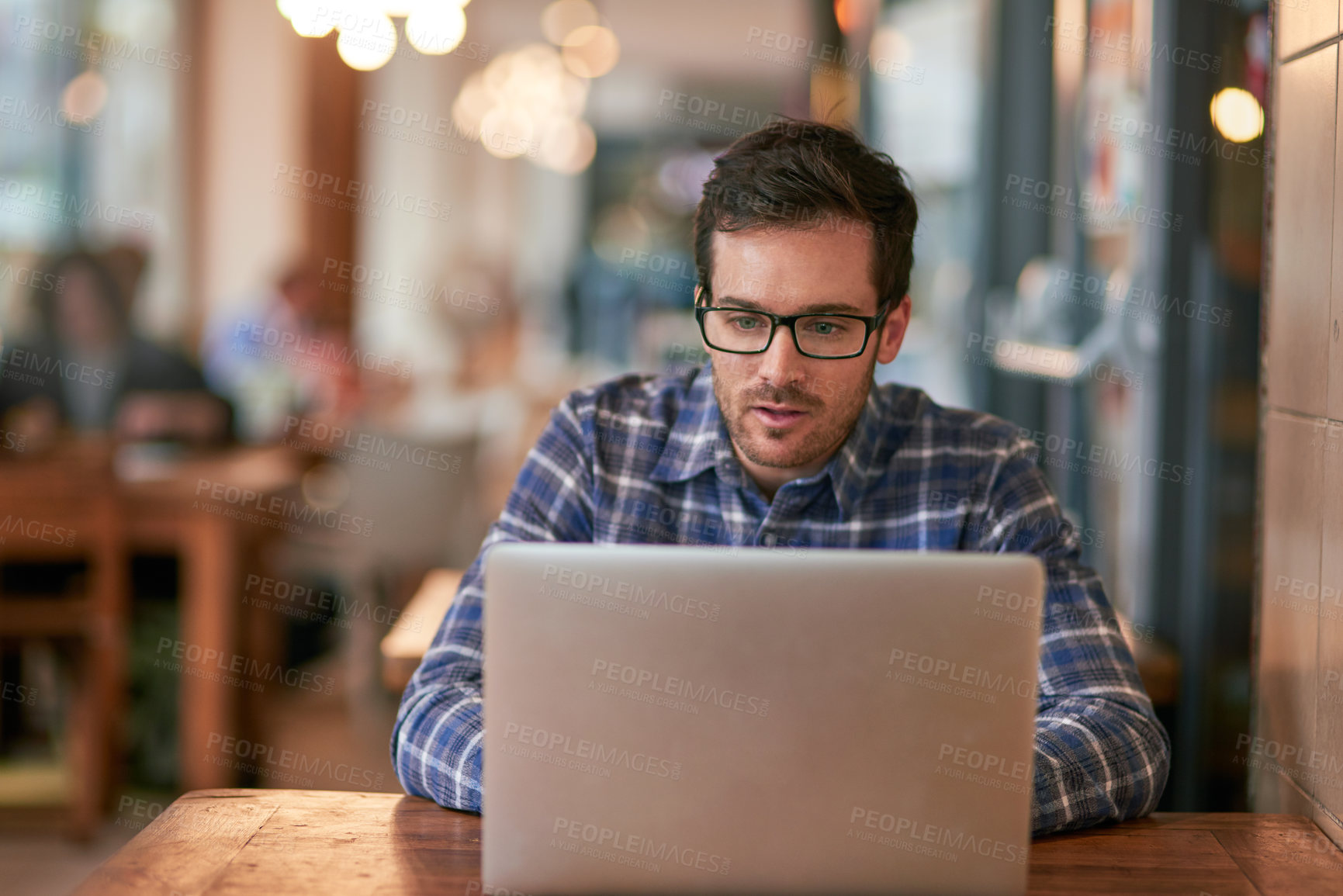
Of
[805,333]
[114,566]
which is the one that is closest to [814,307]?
[805,333]

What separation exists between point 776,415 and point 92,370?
128 inches

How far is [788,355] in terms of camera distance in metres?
1.31

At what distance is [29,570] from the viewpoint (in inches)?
122

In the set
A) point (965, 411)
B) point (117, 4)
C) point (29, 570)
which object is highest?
point (117, 4)

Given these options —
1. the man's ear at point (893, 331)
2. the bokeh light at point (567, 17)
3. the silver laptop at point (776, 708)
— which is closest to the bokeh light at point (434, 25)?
the bokeh light at point (567, 17)

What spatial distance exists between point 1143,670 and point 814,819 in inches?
45.2

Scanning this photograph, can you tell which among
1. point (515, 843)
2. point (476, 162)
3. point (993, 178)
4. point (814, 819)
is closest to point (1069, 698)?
point (814, 819)

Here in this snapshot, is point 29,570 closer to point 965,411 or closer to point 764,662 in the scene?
point 965,411

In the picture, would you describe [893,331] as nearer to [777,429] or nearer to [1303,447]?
[777,429]

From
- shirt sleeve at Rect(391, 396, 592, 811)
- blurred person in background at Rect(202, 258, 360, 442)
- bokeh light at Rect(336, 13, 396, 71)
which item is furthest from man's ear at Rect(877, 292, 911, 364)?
blurred person in background at Rect(202, 258, 360, 442)

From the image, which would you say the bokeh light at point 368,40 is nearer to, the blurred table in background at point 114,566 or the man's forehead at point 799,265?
the blurred table in background at point 114,566

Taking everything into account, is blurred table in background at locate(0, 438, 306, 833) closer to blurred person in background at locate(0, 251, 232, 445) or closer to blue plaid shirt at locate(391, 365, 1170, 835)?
blurred person in background at locate(0, 251, 232, 445)

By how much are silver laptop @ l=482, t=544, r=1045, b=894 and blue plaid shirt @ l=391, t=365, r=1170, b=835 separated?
0.44 meters

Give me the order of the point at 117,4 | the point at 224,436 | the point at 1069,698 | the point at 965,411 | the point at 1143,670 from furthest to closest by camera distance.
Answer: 1. the point at 117,4
2. the point at 224,436
3. the point at 1143,670
4. the point at 965,411
5. the point at 1069,698
